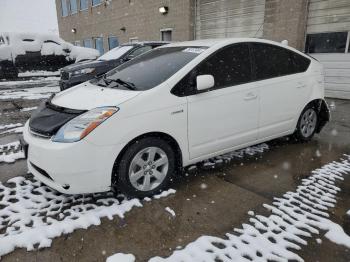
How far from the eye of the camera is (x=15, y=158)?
14.2 feet

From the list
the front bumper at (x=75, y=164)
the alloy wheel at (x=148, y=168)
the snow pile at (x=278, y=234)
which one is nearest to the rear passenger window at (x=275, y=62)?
the snow pile at (x=278, y=234)

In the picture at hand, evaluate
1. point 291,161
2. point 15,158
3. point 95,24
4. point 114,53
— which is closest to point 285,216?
point 291,161

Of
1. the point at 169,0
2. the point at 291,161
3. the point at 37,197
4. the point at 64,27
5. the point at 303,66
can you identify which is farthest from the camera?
the point at 64,27

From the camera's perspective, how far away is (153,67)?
3729 millimetres

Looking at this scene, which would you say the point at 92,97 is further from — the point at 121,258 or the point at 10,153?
the point at 10,153

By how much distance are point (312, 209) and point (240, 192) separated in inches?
29.8

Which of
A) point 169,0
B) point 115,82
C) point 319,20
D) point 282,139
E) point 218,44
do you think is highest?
point 169,0

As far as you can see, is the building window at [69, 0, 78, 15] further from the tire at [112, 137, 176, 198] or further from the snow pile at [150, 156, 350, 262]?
the snow pile at [150, 156, 350, 262]

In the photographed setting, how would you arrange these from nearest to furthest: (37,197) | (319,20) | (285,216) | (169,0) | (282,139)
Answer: (285,216) → (37,197) → (282,139) → (319,20) → (169,0)

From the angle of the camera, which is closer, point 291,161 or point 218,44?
point 218,44

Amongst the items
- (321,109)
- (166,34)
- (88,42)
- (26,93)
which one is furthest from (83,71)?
(88,42)

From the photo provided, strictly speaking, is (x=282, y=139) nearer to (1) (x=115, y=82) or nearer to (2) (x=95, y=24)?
(1) (x=115, y=82)

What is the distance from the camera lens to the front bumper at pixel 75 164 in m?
2.73

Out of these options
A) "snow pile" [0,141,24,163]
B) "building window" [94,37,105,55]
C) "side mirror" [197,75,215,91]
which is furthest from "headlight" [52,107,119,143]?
"building window" [94,37,105,55]
